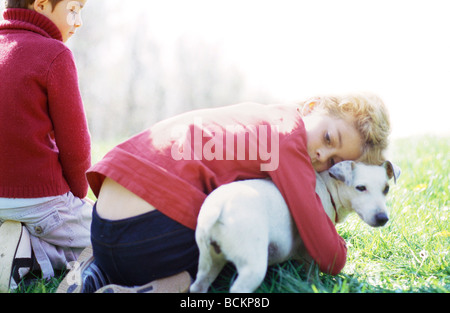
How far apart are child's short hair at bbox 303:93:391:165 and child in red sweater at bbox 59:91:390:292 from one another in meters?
0.29

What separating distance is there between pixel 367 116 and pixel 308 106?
0.33 meters

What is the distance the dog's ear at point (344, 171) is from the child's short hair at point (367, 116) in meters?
0.13

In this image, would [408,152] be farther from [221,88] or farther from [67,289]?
[221,88]

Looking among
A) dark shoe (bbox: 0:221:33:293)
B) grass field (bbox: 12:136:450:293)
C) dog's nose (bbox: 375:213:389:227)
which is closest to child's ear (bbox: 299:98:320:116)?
dog's nose (bbox: 375:213:389:227)

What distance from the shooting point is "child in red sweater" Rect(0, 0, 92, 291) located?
7.82 ft

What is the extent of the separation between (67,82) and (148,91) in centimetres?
1047

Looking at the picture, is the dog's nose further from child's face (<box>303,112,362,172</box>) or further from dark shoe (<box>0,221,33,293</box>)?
dark shoe (<box>0,221,33,293</box>)

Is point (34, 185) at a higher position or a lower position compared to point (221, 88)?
higher

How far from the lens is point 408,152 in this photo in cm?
556

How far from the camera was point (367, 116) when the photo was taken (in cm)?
250

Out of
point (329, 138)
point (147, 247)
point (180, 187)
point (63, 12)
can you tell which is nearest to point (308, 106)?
point (329, 138)

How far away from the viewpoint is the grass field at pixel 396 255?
226cm

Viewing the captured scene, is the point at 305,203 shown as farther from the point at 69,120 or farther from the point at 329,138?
the point at 69,120
